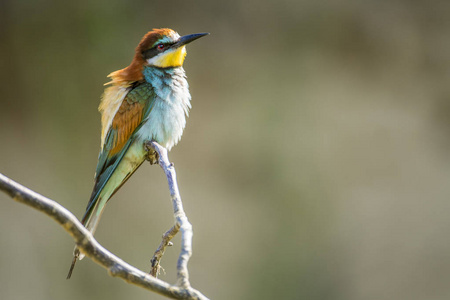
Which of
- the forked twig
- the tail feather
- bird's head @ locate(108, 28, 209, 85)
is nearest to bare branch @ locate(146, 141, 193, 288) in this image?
the forked twig


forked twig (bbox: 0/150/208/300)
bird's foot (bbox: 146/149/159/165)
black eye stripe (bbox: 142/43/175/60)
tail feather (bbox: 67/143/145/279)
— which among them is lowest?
forked twig (bbox: 0/150/208/300)

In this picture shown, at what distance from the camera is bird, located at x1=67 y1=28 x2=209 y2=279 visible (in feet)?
6.49

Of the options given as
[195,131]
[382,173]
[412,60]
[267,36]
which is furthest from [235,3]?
[382,173]

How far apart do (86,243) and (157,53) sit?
119cm

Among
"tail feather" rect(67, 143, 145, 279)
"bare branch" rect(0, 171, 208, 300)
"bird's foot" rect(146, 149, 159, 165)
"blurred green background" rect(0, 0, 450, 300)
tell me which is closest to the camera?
"bare branch" rect(0, 171, 208, 300)

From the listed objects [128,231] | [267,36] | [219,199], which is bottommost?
[128,231]

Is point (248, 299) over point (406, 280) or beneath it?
beneath

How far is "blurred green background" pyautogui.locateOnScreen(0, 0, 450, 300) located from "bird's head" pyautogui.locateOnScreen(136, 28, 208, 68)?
1.12m

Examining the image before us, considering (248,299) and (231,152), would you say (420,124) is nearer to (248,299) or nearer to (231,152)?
(231,152)

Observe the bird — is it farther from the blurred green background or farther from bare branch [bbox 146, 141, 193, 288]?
the blurred green background

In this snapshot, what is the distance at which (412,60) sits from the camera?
3.22m

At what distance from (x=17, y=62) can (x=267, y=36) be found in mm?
1354

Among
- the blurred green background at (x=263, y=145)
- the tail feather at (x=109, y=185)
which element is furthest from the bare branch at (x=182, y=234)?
the blurred green background at (x=263, y=145)

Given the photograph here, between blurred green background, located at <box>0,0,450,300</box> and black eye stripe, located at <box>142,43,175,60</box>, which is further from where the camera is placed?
blurred green background, located at <box>0,0,450,300</box>
